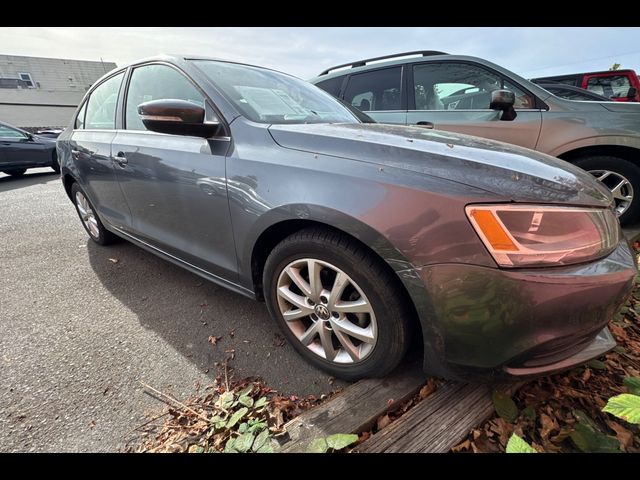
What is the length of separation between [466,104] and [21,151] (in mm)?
10391

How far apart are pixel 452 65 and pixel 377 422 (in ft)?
11.6

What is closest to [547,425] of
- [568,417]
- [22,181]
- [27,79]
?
[568,417]

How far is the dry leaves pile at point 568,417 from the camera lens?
120 centimetres

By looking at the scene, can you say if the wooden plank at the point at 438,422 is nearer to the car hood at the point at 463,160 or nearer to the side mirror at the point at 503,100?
the car hood at the point at 463,160

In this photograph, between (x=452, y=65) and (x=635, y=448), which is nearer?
(x=635, y=448)

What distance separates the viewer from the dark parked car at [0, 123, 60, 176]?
26.1 feet

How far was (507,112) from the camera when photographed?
3.02m

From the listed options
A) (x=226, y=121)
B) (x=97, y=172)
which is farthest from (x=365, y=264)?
(x=97, y=172)

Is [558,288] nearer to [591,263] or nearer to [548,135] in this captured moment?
[591,263]

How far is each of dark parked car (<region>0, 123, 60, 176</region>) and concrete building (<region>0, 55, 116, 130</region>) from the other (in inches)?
862

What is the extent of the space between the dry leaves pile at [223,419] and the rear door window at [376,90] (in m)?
3.36

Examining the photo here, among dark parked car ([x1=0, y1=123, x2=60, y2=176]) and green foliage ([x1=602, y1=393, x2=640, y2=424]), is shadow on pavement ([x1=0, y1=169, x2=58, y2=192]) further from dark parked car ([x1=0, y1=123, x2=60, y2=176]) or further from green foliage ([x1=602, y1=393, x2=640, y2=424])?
green foliage ([x1=602, y1=393, x2=640, y2=424])

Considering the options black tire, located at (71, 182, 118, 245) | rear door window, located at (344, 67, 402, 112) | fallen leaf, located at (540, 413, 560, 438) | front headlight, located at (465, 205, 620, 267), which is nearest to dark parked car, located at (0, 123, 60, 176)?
black tire, located at (71, 182, 118, 245)

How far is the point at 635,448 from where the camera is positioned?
1.18 meters
